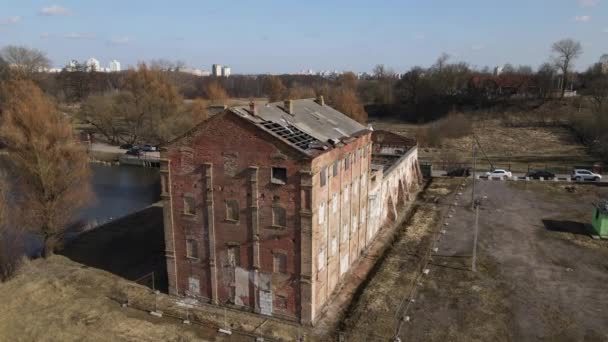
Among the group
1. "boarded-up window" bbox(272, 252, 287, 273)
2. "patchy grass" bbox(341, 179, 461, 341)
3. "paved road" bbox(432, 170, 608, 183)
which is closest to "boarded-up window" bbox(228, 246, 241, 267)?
"boarded-up window" bbox(272, 252, 287, 273)

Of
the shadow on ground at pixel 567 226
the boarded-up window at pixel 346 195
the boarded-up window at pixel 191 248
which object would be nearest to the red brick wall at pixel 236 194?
the boarded-up window at pixel 191 248

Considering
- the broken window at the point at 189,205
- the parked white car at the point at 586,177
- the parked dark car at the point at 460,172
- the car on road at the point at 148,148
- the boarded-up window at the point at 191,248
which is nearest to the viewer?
the broken window at the point at 189,205

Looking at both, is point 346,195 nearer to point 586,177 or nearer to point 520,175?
point 520,175

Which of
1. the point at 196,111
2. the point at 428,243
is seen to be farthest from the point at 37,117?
the point at 196,111

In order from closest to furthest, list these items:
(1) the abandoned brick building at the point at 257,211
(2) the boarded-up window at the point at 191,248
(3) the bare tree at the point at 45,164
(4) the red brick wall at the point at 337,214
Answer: (1) the abandoned brick building at the point at 257,211 < (4) the red brick wall at the point at 337,214 < (2) the boarded-up window at the point at 191,248 < (3) the bare tree at the point at 45,164

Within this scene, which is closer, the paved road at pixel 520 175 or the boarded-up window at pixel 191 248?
the boarded-up window at pixel 191 248

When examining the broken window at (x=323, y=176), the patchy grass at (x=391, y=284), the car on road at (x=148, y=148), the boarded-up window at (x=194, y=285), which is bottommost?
the patchy grass at (x=391, y=284)

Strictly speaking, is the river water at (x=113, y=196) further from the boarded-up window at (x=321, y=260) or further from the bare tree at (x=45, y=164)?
the boarded-up window at (x=321, y=260)

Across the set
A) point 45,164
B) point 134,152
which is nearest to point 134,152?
point 134,152
